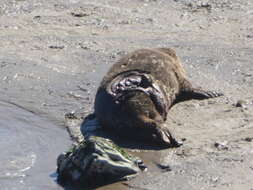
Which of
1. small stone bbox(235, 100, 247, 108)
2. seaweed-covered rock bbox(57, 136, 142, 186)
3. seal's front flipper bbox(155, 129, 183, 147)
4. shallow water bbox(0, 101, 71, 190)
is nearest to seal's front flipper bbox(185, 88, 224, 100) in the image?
small stone bbox(235, 100, 247, 108)

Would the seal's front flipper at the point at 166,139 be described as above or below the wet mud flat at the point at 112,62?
above

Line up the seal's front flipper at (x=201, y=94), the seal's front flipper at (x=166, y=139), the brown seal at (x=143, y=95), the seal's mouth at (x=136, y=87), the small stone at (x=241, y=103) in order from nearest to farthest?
the seal's front flipper at (x=166, y=139) → the brown seal at (x=143, y=95) → the seal's mouth at (x=136, y=87) → the small stone at (x=241, y=103) → the seal's front flipper at (x=201, y=94)

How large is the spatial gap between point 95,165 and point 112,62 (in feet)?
12.3

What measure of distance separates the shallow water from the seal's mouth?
2.21 feet

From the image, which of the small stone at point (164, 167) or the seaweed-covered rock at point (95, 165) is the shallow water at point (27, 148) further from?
the small stone at point (164, 167)

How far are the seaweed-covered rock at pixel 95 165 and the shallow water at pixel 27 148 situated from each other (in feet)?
0.59

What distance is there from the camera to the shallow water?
7.01 meters

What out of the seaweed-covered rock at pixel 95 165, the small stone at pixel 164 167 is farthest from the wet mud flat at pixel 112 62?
the seaweed-covered rock at pixel 95 165

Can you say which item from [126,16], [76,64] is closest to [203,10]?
[126,16]

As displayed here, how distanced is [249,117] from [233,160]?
1.16 meters

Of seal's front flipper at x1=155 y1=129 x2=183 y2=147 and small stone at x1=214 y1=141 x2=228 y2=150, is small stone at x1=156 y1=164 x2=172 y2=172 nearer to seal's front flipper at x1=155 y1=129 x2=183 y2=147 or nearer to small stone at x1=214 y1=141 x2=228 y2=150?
seal's front flipper at x1=155 y1=129 x2=183 y2=147

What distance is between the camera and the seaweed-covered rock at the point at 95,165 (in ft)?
22.3

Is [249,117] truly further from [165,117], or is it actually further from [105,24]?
[105,24]

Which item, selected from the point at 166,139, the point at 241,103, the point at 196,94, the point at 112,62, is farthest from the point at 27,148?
the point at 112,62
